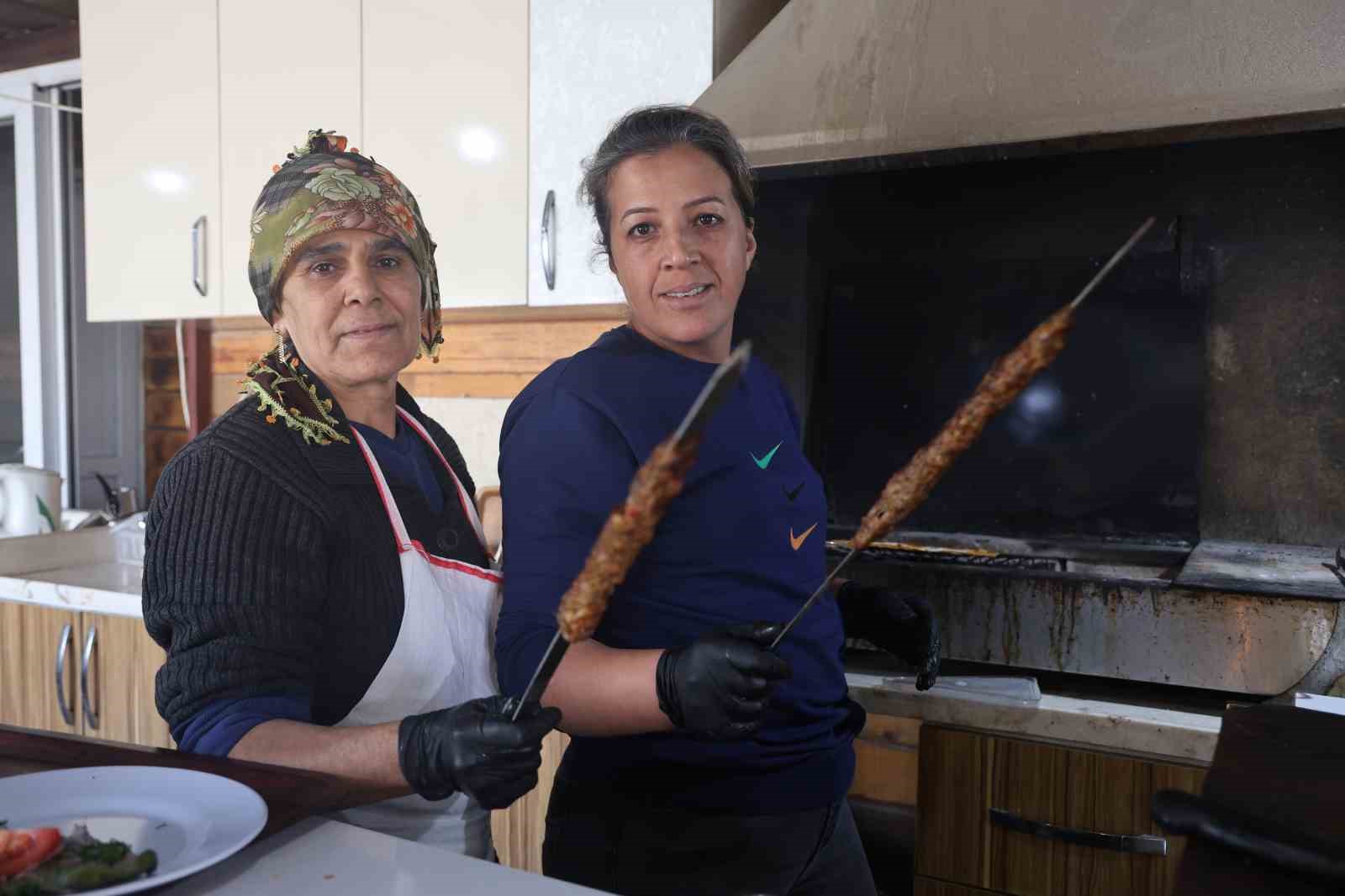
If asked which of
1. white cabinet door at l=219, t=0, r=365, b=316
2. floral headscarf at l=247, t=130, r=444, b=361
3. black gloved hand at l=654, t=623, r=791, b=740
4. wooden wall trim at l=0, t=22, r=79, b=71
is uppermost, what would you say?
wooden wall trim at l=0, t=22, r=79, b=71

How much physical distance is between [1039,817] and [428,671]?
2.80ft

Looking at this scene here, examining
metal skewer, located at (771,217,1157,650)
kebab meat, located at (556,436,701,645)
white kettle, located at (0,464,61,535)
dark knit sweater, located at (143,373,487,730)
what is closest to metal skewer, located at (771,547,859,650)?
metal skewer, located at (771,217,1157,650)

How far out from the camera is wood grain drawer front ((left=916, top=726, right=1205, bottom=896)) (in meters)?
1.24

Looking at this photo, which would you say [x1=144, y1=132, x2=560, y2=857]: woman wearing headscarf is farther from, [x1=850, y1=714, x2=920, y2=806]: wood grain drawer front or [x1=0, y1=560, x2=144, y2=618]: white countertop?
[x1=0, y1=560, x2=144, y2=618]: white countertop

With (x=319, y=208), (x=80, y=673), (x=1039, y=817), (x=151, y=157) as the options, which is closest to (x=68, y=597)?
(x=80, y=673)

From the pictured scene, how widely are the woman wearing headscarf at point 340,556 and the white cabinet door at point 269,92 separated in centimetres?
121

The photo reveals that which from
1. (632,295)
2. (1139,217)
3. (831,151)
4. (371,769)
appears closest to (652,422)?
(632,295)

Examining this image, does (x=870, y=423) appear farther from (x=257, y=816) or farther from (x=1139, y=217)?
(x=257, y=816)

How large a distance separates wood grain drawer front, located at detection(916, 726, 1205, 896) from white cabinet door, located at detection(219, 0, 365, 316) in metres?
1.66

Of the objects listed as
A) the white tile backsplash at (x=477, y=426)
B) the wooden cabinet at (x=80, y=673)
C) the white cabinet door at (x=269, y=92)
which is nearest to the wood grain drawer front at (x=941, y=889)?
the white tile backsplash at (x=477, y=426)

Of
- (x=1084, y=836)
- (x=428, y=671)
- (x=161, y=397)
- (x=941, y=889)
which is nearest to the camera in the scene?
(x=428, y=671)

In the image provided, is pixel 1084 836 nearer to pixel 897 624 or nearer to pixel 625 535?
pixel 897 624

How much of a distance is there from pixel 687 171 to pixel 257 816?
29.5 inches

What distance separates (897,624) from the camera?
1.31 m
